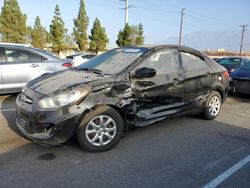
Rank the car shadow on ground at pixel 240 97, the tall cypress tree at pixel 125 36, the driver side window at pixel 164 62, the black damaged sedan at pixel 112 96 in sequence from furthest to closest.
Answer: the tall cypress tree at pixel 125 36 → the car shadow on ground at pixel 240 97 → the driver side window at pixel 164 62 → the black damaged sedan at pixel 112 96

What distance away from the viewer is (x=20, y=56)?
6992 millimetres

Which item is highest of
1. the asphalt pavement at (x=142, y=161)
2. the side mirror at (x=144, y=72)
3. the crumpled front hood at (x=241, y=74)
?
the side mirror at (x=144, y=72)

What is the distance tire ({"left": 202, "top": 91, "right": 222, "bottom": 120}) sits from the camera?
550cm

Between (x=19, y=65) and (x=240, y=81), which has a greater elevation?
(x=19, y=65)

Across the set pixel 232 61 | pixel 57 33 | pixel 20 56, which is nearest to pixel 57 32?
pixel 57 33

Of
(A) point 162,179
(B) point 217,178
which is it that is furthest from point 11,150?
(B) point 217,178

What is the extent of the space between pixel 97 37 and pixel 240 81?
31145 mm

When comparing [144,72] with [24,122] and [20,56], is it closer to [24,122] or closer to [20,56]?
[24,122]

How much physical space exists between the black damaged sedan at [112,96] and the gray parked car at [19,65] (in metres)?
2.65

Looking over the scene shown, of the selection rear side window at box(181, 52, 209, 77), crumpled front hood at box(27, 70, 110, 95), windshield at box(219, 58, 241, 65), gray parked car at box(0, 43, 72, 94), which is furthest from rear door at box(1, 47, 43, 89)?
windshield at box(219, 58, 241, 65)

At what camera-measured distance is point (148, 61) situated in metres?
4.44

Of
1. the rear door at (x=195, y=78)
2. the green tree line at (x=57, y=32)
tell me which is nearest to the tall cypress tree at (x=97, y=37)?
the green tree line at (x=57, y=32)

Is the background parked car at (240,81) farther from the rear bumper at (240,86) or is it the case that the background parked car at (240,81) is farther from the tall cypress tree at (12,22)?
the tall cypress tree at (12,22)

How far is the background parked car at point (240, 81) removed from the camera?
7996 mm
